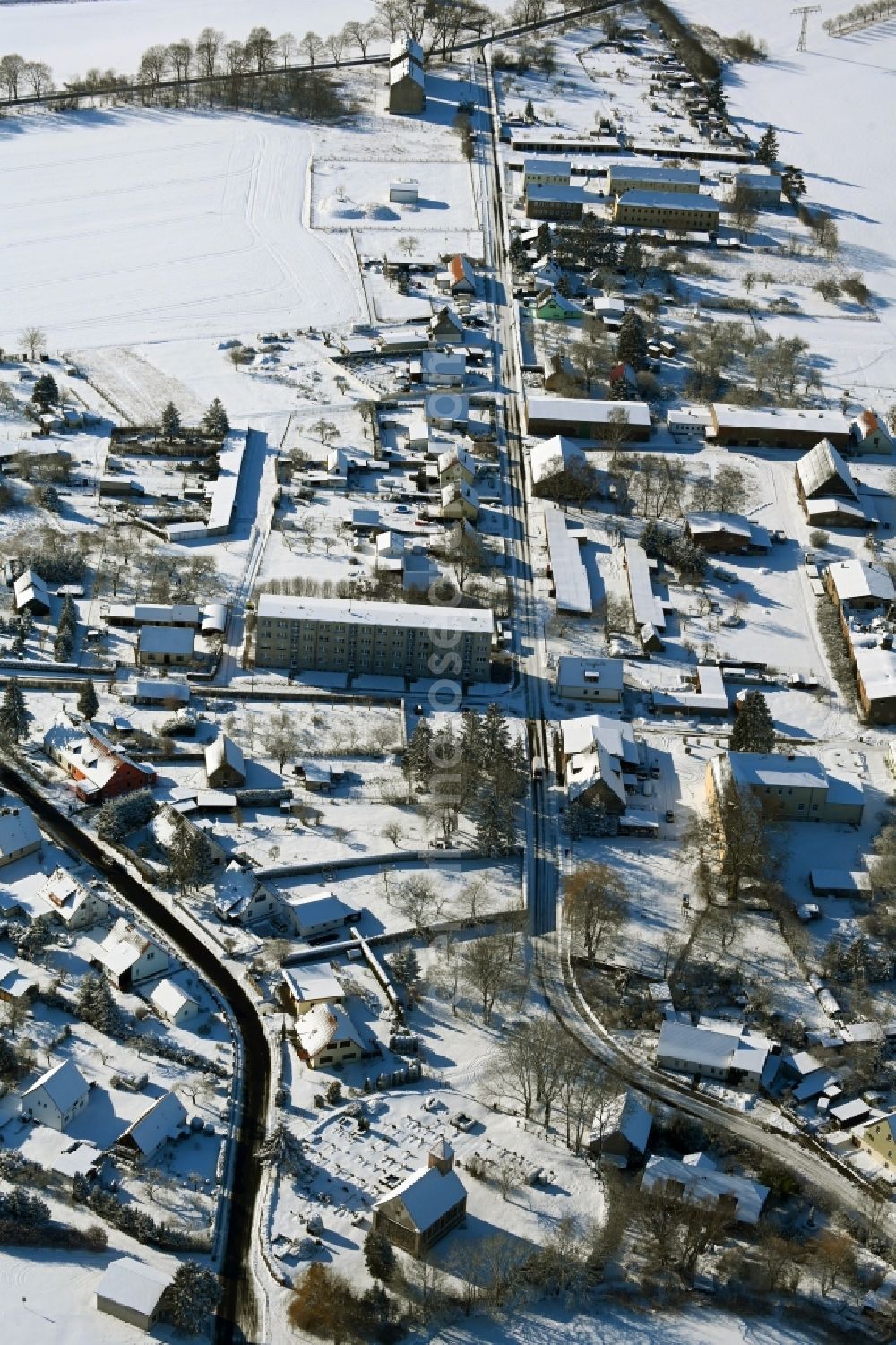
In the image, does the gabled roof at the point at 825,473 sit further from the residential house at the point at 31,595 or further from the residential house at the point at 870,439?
the residential house at the point at 31,595

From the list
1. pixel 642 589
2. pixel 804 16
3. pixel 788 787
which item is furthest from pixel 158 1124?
pixel 804 16

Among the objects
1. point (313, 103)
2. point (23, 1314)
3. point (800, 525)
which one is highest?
point (313, 103)

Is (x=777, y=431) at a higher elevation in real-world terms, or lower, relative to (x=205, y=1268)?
higher

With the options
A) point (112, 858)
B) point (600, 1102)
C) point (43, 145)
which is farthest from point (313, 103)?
point (600, 1102)

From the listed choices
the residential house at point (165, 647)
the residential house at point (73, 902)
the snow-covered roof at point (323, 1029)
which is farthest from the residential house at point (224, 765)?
the snow-covered roof at point (323, 1029)

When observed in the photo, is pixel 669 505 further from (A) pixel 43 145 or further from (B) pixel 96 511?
(A) pixel 43 145

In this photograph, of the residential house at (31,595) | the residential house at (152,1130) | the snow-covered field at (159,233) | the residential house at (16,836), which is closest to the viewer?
the residential house at (152,1130)

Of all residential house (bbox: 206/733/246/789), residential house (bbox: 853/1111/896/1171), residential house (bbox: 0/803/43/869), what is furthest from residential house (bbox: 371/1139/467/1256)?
residential house (bbox: 206/733/246/789)
